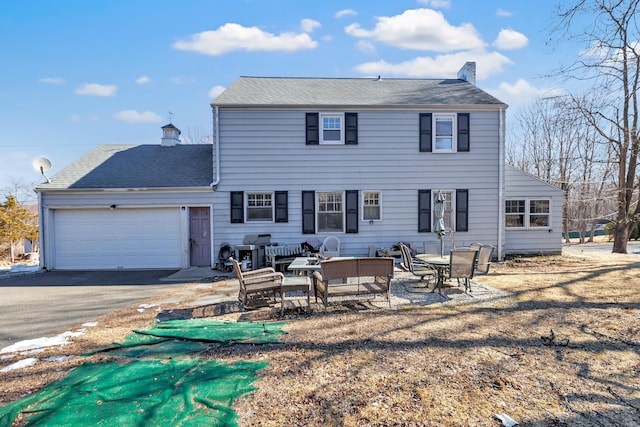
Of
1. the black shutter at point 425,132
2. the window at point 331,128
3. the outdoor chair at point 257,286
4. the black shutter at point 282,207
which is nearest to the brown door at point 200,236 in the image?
the black shutter at point 282,207

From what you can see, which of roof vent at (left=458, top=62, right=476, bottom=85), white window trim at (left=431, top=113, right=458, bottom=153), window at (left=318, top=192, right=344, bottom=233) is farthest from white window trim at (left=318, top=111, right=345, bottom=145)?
roof vent at (left=458, top=62, right=476, bottom=85)

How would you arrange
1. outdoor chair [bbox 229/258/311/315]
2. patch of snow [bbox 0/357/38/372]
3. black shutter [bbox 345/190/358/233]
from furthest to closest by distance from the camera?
black shutter [bbox 345/190/358/233], outdoor chair [bbox 229/258/311/315], patch of snow [bbox 0/357/38/372]

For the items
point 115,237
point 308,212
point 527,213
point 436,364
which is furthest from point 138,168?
point 527,213

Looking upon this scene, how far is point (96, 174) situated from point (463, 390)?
1315cm

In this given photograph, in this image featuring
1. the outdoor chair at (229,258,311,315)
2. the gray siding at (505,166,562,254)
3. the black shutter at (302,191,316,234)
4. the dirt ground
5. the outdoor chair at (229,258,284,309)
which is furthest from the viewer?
the gray siding at (505,166,562,254)

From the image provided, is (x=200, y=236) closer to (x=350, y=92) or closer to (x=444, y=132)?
(x=350, y=92)

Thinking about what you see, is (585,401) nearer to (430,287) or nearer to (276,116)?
(430,287)

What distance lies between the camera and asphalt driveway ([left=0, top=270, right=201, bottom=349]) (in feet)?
18.2

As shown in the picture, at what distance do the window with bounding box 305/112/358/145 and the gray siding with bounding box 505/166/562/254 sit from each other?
602cm

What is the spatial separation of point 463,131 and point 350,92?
13.9 feet

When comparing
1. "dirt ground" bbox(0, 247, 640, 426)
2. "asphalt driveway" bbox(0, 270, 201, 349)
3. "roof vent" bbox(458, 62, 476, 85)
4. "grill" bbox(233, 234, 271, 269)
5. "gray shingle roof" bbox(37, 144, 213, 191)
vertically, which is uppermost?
"roof vent" bbox(458, 62, 476, 85)

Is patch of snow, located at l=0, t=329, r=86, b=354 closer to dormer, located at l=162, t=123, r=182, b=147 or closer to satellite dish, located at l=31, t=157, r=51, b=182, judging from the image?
satellite dish, located at l=31, t=157, r=51, b=182

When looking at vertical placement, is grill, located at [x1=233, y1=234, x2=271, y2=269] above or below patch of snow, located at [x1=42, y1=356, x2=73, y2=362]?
above

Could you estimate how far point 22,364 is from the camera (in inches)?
155
